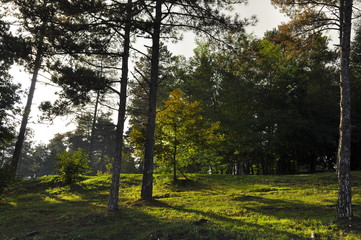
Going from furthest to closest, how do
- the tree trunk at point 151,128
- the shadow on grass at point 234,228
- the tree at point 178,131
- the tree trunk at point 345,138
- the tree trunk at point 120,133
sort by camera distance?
the tree at point 178,131
the tree trunk at point 151,128
the tree trunk at point 120,133
the tree trunk at point 345,138
the shadow on grass at point 234,228

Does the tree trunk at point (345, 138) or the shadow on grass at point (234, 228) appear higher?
the tree trunk at point (345, 138)

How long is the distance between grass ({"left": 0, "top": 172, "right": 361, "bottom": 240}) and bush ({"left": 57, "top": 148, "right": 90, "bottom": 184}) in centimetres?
96

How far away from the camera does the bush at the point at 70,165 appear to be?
19969mm

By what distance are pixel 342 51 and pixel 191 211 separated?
8.58 m

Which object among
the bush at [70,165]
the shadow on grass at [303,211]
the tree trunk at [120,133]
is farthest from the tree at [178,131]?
the bush at [70,165]

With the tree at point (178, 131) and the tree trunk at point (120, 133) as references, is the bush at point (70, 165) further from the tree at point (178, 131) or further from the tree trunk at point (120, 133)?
the tree trunk at point (120, 133)

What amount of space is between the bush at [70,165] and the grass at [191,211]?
96 cm

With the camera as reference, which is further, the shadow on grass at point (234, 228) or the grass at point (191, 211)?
the grass at point (191, 211)

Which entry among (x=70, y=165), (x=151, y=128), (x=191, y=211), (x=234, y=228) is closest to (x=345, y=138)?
(x=234, y=228)

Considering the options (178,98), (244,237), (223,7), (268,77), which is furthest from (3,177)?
(268,77)

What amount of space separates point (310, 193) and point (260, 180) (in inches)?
203

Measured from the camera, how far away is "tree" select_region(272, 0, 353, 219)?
9116 millimetres

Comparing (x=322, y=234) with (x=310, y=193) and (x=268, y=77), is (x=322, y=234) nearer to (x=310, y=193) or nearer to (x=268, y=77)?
(x=310, y=193)

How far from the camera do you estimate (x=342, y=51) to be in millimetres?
9938
